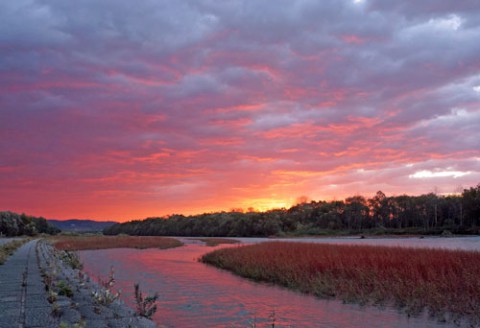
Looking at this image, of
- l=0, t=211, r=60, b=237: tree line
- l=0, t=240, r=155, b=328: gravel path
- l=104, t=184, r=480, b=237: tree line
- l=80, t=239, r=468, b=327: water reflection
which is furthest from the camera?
l=104, t=184, r=480, b=237: tree line

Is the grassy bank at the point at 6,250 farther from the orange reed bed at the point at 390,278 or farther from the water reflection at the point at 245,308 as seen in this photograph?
the orange reed bed at the point at 390,278

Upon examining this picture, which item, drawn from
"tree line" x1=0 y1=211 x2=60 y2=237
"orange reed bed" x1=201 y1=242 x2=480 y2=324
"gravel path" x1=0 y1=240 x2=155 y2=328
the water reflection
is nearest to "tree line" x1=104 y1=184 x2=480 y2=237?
"tree line" x1=0 y1=211 x2=60 y2=237

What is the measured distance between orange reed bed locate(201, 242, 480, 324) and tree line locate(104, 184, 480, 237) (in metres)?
106

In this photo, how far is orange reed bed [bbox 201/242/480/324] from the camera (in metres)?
17.2

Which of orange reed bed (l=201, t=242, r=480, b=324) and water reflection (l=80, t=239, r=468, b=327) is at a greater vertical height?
orange reed bed (l=201, t=242, r=480, b=324)

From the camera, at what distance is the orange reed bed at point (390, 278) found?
17.2 metres

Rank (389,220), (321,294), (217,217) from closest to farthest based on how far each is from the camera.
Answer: (321,294)
(389,220)
(217,217)

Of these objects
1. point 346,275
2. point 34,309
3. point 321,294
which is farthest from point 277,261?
point 34,309

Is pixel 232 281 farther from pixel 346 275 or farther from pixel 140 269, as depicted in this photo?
pixel 140 269

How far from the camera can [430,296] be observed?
58.0 ft

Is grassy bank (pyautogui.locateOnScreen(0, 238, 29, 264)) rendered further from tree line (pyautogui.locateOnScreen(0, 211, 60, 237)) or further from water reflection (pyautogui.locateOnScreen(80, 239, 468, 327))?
tree line (pyautogui.locateOnScreen(0, 211, 60, 237))

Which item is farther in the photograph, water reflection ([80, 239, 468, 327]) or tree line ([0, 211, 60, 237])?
tree line ([0, 211, 60, 237])

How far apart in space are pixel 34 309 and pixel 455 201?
480 ft

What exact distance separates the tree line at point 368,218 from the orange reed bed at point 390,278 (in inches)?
4180
